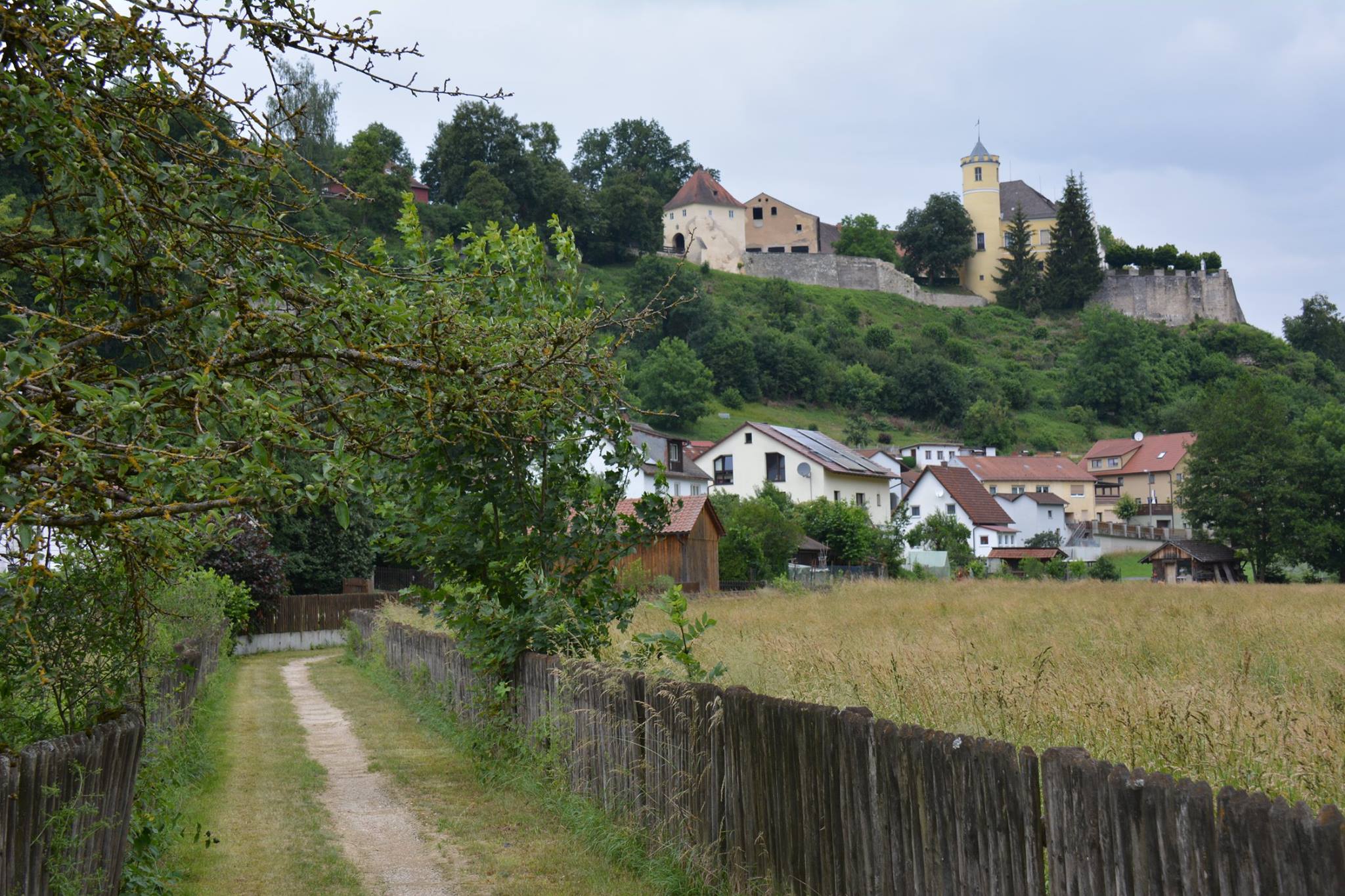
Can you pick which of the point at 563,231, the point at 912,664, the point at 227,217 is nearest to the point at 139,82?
the point at 227,217

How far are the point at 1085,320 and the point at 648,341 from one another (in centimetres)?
5571

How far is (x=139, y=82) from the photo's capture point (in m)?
5.32

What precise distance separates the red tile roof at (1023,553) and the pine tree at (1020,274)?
70441mm

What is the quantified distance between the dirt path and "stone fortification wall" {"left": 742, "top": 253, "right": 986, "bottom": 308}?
12927 cm

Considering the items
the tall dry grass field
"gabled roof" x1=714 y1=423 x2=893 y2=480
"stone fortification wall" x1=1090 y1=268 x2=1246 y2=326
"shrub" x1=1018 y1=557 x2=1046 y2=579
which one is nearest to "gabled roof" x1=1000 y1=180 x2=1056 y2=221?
"stone fortification wall" x1=1090 y1=268 x2=1246 y2=326

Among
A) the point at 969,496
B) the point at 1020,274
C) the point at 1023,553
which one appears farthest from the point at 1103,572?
the point at 1020,274

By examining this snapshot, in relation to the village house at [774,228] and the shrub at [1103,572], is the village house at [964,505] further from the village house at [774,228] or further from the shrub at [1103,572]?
the village house at [774,228]

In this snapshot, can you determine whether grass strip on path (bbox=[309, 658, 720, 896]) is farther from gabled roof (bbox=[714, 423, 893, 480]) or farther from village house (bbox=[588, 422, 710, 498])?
gabled roof (bbox=[714, 423, 893, 480])

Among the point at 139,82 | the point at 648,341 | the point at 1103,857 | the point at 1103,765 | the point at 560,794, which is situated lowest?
the point at 560,794

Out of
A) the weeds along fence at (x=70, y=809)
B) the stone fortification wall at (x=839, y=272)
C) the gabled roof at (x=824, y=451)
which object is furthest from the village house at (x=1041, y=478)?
the weeds along fence at (x=70, y=809)

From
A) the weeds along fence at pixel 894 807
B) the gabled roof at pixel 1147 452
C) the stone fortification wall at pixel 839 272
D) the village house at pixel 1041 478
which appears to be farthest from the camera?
the stone fortification wall at pixel 839 272

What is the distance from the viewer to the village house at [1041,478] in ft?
308

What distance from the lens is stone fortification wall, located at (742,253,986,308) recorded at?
140m

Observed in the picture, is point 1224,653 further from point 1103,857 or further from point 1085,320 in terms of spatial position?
point 1085,320
